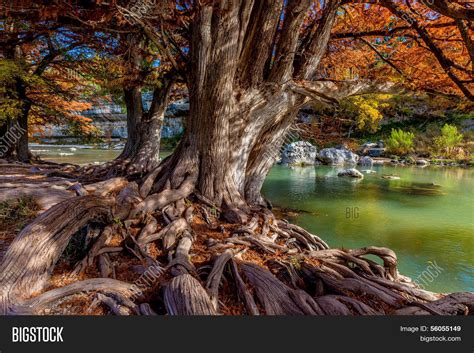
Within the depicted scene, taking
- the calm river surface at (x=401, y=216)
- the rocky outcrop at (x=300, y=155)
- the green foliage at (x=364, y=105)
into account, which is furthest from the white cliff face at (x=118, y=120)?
the calm river surface at (x=401, y=216)

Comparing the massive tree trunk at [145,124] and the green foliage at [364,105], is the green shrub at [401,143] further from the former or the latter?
the massive tree trunk at [145,124]

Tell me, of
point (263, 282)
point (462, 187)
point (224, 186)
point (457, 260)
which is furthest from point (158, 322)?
point (462, 187)

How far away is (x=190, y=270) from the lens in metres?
2.62

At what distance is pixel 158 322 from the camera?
1866 mm

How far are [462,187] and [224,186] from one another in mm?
14698

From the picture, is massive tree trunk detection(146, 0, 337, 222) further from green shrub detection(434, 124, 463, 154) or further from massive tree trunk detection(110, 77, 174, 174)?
green shrub detection(434, 124, 463, 154)

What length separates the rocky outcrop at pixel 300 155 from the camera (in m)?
23.2

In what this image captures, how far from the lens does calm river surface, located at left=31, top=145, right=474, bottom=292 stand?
18.7 feet

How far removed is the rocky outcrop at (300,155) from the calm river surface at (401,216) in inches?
301

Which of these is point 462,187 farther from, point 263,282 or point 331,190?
point 263,282

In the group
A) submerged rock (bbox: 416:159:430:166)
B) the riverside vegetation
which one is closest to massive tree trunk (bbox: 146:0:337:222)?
the riverside vegetation

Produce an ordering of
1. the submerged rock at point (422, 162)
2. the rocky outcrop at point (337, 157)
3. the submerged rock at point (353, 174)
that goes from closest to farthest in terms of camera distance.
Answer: the submerged rock at point (353, 174)
the submerged rock at point (422, 162)
the rocky outcrop at point (337, 157)

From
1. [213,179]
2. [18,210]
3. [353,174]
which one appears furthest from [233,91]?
[353,174]

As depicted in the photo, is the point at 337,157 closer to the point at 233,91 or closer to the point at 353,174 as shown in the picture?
the point at 353,174
